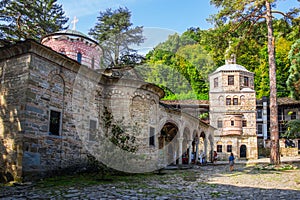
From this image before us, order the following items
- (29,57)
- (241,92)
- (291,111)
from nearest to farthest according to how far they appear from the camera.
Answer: (29,57) → (241,92) → (291,111)

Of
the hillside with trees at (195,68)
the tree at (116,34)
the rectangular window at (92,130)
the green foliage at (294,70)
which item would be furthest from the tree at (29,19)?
the green foliage at (294,70)

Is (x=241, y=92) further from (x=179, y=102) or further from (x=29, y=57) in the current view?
(x=29, y=57)

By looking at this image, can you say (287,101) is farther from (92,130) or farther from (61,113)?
(61,113)

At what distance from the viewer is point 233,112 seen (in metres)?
34.3

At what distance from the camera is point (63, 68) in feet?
37.1

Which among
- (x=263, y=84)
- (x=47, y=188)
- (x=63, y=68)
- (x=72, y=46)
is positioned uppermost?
(x=263, y=84)

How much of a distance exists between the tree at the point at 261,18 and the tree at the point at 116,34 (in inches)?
601

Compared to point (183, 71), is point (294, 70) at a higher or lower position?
lower

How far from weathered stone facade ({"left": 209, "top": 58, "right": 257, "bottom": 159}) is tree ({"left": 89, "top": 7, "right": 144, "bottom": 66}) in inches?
445

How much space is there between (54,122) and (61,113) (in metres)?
0.49

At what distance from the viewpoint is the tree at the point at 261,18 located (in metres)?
17.5

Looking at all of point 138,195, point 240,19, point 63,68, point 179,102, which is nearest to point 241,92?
point 179,102

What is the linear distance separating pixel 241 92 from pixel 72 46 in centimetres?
2410

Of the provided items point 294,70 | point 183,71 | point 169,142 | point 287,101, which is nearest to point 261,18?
point 294,70
